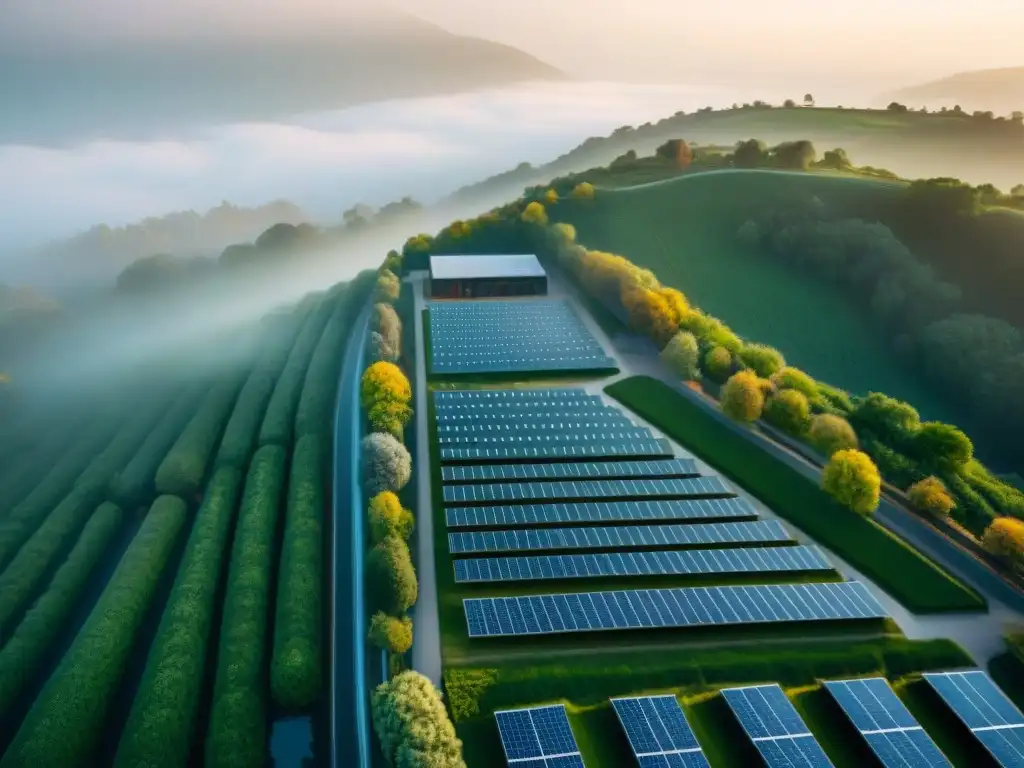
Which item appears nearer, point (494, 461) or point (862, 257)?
point (494, 461)

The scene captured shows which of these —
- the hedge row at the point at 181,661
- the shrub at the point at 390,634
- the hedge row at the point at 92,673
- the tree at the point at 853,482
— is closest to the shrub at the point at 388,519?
the shrub at the point at 390,634

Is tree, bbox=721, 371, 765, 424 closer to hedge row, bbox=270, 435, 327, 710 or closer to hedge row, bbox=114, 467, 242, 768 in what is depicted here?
hedge row, bbox=270, 435, 327, 710

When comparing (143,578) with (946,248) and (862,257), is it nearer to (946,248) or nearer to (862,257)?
(862,257)

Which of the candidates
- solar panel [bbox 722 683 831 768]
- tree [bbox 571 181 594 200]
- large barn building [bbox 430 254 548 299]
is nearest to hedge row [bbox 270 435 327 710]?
solar panel [bbox 722 683 831 768]

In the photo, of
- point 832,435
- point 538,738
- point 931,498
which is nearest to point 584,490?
point 832,435

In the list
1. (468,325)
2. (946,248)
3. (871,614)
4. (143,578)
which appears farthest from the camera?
(946,248)

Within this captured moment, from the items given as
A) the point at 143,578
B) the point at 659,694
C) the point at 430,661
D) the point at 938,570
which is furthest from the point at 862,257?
the point at 143,578

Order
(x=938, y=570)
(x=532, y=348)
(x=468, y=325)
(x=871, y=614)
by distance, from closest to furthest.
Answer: (x=871, y=614) < (x=938, y=570) < (x=532, y=348) < (x=468, y=325)
